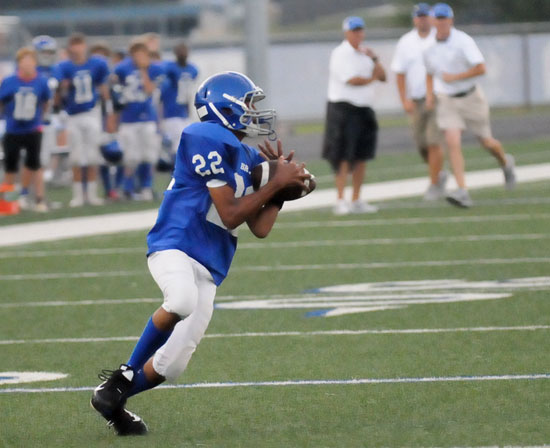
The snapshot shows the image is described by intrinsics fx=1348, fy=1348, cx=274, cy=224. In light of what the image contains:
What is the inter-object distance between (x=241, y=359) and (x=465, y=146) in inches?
614

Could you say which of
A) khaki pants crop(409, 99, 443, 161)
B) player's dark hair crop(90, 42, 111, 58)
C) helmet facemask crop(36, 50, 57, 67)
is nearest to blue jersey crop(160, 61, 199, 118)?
player's dark hair crop(90, 42, 111, 58)

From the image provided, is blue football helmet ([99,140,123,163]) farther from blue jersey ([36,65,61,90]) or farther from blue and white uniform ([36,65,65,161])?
blue jersey ([36,65,61,90])

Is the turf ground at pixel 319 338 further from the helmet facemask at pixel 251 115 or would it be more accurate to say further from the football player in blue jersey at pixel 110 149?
the football player in blue jersey at pixel 110 149

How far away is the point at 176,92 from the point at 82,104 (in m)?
1.35

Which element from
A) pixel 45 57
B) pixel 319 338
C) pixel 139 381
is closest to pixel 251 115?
pixel 139 381

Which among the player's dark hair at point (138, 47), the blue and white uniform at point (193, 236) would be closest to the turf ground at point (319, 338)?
the blue and white uniform at point (193, 236)

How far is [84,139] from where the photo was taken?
1493cm

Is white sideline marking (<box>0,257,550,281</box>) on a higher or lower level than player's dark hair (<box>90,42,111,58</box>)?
lower

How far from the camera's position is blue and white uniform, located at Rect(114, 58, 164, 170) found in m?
15.0

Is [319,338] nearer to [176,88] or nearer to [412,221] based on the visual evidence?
[412,221]

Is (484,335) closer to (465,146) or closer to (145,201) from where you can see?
(145,201)

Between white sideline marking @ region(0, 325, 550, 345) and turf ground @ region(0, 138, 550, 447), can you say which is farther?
white sideline marking @ region(0, 325, 550, 345)

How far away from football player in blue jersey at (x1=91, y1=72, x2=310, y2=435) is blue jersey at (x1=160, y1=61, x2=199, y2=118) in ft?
33.2

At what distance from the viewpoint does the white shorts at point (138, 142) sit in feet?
49.7
